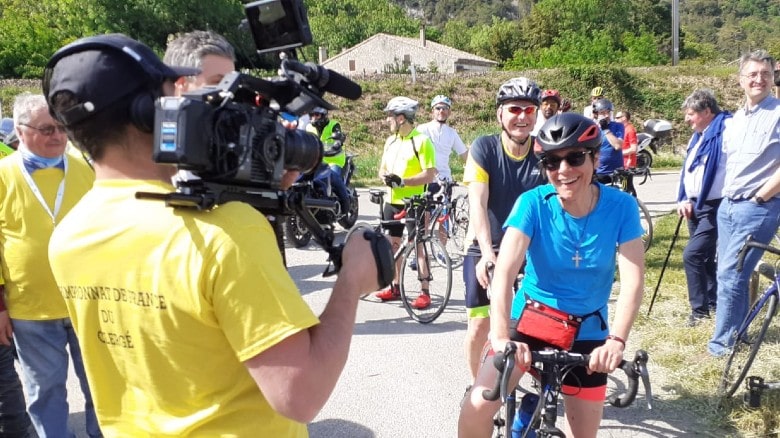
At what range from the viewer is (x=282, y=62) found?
62.2 inches

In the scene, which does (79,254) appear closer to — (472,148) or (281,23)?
(281,23)

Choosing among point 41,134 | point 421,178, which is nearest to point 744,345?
point 421,178

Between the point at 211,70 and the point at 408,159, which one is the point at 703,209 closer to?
the point at 408,159

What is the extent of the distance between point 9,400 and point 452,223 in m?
7.05

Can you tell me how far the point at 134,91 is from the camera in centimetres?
142

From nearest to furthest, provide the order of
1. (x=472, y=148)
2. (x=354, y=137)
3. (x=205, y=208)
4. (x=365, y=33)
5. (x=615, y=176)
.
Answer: (x=205, y=208) → (x=472, y=148) → (x=615, y=176) → (x=354, y=137) → (x=365, y=33)

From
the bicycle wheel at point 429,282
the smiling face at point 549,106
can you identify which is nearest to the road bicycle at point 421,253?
the bicycle wheel at point 429,282

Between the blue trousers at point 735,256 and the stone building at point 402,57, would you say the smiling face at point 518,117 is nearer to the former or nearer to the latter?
the blue trousers at point 735,256

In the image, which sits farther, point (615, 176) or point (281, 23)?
point (615, 176)

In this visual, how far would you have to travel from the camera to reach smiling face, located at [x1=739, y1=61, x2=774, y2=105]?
4.79 meters

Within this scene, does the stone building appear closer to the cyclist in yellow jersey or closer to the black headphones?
the cyclist in yellow jersey

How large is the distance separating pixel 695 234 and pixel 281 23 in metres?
5.51

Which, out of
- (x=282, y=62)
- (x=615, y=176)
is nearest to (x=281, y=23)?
A: (x=282, y=62)

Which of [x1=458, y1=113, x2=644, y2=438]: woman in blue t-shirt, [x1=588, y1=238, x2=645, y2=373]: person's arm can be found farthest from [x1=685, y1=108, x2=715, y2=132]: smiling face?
[x1=588, y1=238, x2=645, y2=373]: person's arm
